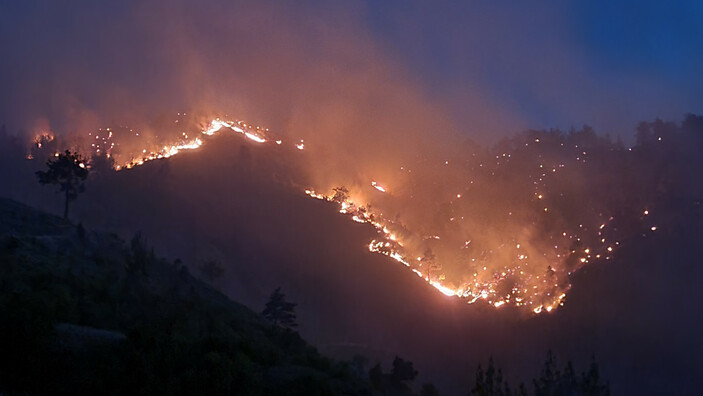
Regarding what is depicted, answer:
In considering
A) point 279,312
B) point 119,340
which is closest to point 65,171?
point 279,312

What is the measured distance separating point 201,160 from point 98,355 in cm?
7601

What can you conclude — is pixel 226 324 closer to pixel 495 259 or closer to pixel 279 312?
pixel 279 312

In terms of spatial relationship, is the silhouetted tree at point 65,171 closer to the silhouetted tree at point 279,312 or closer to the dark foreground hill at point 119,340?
the dark foreground hill at point 119,340

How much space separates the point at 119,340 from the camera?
1530 centimetres

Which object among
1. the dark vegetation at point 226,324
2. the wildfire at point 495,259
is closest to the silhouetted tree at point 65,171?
the dark vegetation at point 226,324

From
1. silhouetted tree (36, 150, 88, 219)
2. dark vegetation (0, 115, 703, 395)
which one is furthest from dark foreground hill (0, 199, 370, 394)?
silhouetted tree (36, 150, 88, 219)

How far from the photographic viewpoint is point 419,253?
257ft

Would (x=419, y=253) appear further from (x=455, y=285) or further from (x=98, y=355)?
(x=98, y=355)

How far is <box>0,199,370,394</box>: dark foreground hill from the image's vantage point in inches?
517

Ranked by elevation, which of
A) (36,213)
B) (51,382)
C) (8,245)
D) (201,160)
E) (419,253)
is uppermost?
(201,160)

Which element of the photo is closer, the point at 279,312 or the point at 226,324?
the point at 226,324

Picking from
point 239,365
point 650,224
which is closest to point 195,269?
point 239,365

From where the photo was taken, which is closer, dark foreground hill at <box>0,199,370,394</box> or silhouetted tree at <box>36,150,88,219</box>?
dark foreground hill at <box>0,199,370,394</box>

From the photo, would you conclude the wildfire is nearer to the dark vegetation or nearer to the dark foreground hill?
the dark vegetation
